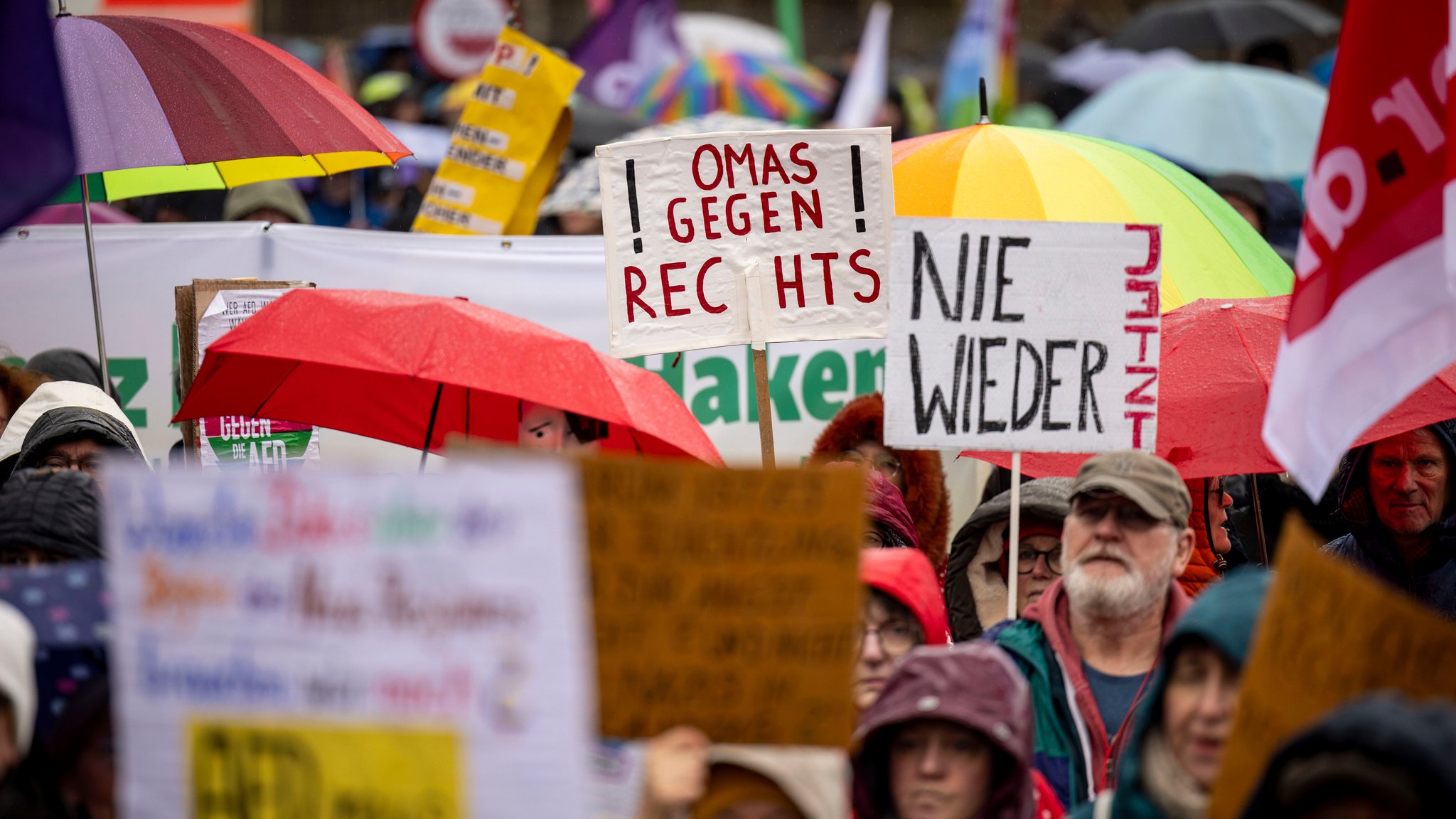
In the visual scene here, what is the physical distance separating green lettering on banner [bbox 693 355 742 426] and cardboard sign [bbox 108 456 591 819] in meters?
4.11

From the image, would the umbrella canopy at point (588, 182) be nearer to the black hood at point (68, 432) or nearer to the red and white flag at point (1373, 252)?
the black hood at point (68, 432)

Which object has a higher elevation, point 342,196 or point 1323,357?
point 342,196

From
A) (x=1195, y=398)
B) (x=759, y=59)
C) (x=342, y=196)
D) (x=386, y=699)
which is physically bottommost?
(x=386, y=699)

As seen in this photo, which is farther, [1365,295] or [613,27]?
[613,27]

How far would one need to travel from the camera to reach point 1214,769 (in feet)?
9.01

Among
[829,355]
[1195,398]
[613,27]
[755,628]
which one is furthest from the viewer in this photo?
[613,27]

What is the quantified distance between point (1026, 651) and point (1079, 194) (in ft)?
6.51

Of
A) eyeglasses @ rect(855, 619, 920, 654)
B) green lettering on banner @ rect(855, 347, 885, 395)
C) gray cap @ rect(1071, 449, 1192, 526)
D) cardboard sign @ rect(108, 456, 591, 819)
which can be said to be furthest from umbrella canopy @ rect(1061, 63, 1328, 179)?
cardboard sign @ rect(108, 456, 591, 819)

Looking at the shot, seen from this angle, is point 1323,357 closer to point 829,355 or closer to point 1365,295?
point 1365,295

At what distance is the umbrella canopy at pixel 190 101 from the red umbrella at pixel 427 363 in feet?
1.86

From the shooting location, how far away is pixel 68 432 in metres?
4.50

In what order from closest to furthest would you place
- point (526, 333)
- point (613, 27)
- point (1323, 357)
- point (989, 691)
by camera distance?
point (989, 691) → point (1323, 357) → point (526, 333) → point (613, 27)

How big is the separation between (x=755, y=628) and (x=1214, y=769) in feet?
2.56

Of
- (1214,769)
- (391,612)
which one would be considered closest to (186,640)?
(391,612)
